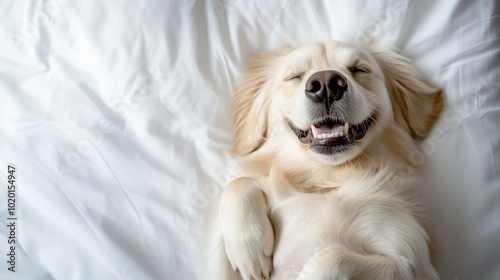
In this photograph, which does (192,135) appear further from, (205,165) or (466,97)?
(466,97)

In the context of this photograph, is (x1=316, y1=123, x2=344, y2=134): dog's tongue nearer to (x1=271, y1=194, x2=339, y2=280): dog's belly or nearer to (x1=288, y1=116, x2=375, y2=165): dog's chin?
(x1=288, y1=116, x2=375, y2=165): dog's chin

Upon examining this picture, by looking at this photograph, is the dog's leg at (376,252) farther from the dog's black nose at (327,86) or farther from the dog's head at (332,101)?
the dog's black nose at (327,86)

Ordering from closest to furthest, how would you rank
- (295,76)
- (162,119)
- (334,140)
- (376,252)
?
(376,252), (334,140), (295,76), (162,119)

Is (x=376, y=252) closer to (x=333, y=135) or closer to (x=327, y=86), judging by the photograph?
(x=333, y=135)

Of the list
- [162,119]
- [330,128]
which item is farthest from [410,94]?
[162,119]

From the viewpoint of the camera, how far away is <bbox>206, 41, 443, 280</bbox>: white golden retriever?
1.36 metres

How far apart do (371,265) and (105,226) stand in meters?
0.91

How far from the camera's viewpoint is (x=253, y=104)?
184 centimetres

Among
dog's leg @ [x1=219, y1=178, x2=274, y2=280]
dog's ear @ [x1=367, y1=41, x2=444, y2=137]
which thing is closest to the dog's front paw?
dog's leg @ [x1=219, y1=178, x2=274, y2=280]

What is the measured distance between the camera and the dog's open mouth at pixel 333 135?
4.89 ft

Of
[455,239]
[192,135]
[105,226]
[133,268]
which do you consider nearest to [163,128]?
[192,135]

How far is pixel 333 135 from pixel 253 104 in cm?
46

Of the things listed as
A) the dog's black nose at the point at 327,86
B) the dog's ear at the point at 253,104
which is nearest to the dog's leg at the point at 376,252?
the dog's black nose at the point at 327,86

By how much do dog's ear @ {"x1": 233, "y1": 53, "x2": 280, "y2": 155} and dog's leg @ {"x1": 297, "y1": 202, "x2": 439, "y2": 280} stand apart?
54 cm
